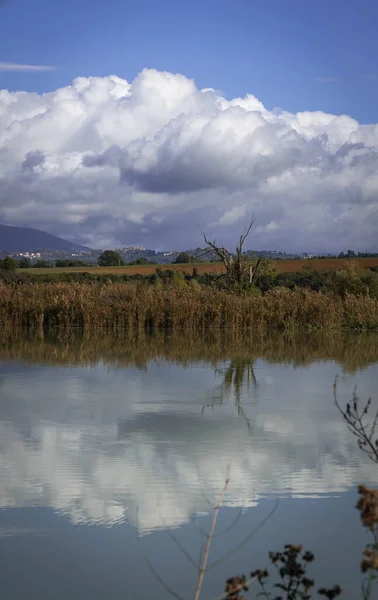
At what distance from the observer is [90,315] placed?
69.9ft

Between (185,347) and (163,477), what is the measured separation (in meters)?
10.4

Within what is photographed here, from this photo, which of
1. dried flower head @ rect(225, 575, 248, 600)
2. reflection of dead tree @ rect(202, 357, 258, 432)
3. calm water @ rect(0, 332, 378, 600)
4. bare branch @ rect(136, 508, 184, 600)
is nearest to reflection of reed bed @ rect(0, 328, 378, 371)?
reflection of dead tree @ rect(202, 357, 258, 432)

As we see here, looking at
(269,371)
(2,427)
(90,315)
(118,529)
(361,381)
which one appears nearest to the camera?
(118,529)

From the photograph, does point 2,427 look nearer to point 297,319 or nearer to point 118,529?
point 118,529

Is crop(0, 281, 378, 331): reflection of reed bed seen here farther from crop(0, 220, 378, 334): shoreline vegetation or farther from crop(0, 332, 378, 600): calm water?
crop(0, 332, 378, 600): calm water

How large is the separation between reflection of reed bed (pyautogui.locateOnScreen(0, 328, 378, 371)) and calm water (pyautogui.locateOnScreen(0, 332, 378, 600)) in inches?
82.9

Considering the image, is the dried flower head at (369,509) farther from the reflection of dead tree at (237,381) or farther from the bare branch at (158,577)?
the reflection of dead tree at (237,381)

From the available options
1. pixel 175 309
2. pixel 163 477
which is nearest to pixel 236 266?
pixel 175 309

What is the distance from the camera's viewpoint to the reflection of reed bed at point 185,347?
13.7 metres

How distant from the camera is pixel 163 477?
557cm

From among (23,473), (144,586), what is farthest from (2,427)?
(144,586)

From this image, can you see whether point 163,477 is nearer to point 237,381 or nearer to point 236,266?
point 237,381

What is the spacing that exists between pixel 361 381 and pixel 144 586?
752 cm

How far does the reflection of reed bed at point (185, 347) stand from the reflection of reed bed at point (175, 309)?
3.04ft
